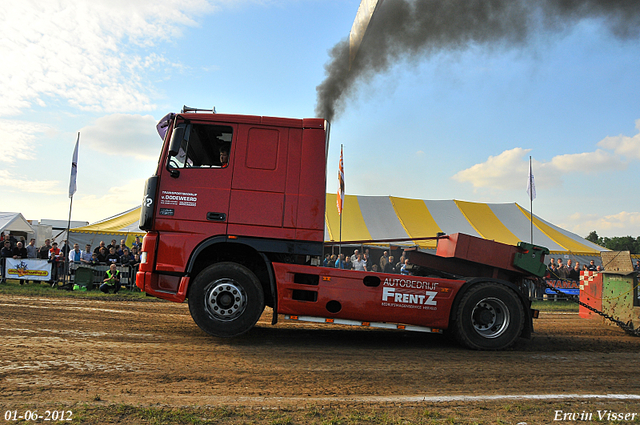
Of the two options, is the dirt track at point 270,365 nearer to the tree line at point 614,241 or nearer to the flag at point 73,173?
the flag at point 73,173

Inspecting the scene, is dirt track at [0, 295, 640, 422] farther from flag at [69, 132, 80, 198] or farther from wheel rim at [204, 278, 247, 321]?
flag at [69, 132, 80, 198]

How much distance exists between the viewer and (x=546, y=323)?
31.0 ft

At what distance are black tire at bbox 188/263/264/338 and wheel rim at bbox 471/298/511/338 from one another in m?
3.20

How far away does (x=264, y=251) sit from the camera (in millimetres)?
5707

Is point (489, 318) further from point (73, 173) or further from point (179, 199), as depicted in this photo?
point (73, 173)

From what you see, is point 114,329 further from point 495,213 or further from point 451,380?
point 495,213

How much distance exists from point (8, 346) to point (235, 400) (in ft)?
11.0

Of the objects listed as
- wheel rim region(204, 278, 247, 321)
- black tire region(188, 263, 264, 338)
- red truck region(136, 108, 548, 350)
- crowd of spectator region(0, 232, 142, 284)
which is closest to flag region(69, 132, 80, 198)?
crowd of spectator region(0, 232, 142, 284)

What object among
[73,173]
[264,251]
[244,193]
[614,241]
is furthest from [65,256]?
[614,241]

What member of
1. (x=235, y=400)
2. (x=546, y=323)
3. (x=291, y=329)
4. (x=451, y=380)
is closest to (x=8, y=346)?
(x=235, y=400)

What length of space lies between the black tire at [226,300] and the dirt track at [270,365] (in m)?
0.27

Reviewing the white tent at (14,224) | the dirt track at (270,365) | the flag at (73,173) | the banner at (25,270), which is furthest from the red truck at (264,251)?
the white tent at (14,224)

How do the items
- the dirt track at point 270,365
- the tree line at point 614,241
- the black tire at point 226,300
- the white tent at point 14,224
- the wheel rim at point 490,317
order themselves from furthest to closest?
the tree line at point 614,241 → the white tent at point 14,224 → the wheel rim at point 490,317 → the black tire at point 226,300 → the dirt track at point 270,365

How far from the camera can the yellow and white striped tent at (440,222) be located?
65.2ft
